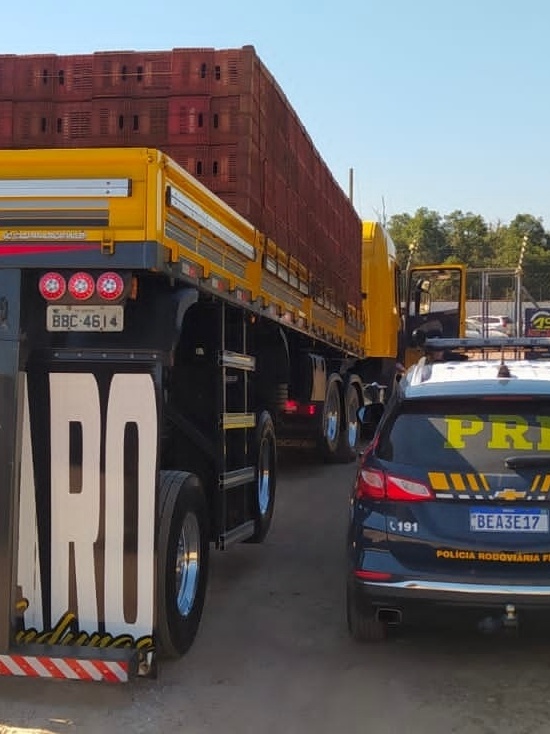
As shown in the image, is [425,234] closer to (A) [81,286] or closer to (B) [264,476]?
(B) [264,476]

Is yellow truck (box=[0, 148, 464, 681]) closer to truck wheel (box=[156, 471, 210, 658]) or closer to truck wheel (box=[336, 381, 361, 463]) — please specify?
truck wheel (box=[156, 471, 210, 658])

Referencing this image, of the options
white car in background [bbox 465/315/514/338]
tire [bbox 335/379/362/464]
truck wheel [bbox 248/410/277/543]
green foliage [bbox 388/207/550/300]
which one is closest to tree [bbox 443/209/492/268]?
green foliage [bbox 388/207/550/300]

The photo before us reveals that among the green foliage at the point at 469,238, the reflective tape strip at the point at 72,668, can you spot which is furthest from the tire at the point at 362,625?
the green foliage at the point at 469,238

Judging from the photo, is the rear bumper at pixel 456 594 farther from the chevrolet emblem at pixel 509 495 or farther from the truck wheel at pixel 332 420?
the truck wheel at pixel 332 420

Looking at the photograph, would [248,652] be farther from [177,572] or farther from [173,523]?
[173,523]

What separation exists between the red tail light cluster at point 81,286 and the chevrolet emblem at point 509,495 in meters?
2.10

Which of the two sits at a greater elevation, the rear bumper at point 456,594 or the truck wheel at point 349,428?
the truck wheel at point 349,428

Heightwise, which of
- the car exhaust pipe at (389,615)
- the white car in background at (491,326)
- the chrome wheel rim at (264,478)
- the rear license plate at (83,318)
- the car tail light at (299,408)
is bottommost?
the car exhaust pipe at (389,615)

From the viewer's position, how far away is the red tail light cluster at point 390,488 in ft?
14.2

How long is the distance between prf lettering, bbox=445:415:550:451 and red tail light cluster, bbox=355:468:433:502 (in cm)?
29

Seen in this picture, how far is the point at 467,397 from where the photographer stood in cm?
451

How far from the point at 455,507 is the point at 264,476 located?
3.18 m

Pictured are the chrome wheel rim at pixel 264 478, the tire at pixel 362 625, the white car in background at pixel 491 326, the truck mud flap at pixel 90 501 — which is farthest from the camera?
the white car in background at pixel 491 326

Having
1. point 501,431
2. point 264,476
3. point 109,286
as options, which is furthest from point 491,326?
point 109,286
